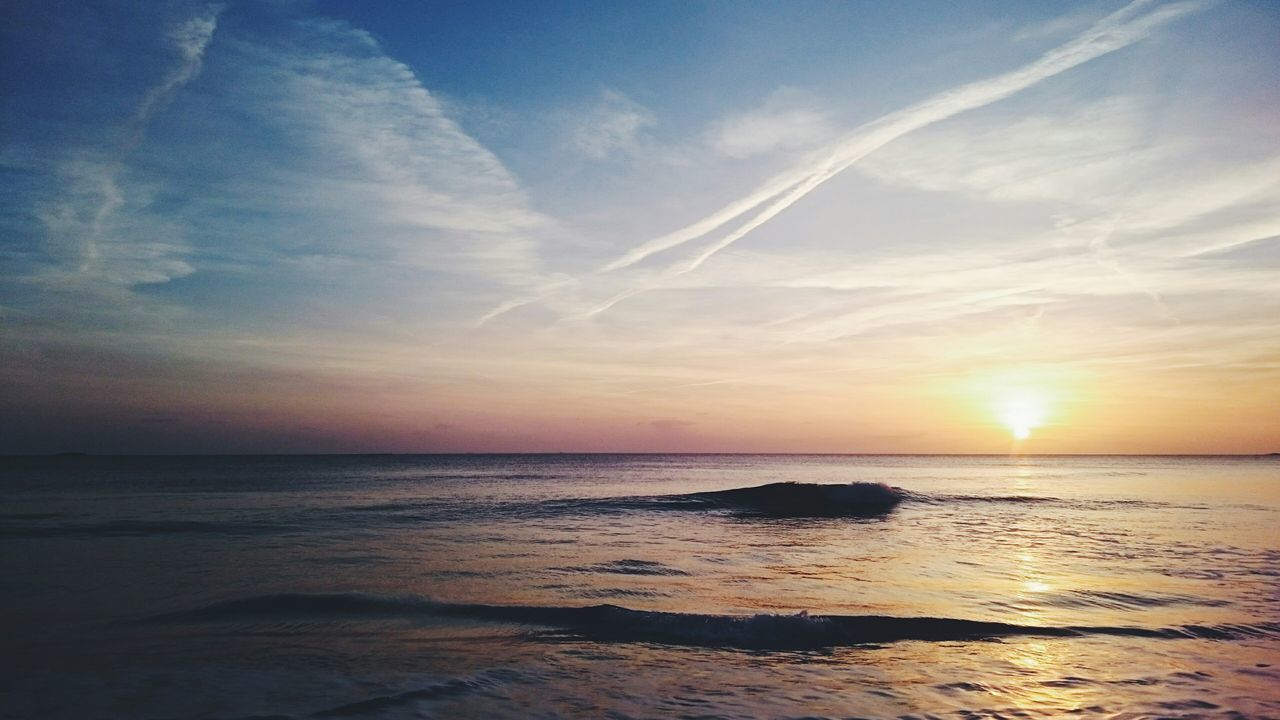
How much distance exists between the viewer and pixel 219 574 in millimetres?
17703

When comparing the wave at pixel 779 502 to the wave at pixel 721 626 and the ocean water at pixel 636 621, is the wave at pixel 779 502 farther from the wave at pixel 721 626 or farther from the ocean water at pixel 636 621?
the wave at pixel 721 626

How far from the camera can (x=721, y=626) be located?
12.4m

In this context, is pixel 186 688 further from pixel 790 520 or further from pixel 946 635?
pixel 790 520

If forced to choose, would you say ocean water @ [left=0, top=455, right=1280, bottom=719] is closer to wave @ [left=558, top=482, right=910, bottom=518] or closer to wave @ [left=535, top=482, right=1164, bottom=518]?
wave @ [left=535, top=482, right=1164, bottom=518]

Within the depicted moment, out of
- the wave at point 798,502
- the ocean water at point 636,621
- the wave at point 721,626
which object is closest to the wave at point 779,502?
the wave at point 798,502

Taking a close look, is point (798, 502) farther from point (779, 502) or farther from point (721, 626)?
point (721, 626)

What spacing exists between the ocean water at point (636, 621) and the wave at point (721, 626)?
62mm

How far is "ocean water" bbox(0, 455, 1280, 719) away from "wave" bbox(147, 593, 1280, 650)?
0.06m

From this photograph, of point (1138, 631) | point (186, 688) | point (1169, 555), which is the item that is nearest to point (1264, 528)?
point (1169, 555)

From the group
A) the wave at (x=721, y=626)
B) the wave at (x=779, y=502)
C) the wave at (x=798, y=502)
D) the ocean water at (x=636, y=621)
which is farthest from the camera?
the wave at (x=779, y=502)

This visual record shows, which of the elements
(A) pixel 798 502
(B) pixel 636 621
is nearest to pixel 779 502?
(A) pixel 798 502

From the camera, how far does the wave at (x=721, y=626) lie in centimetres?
1183

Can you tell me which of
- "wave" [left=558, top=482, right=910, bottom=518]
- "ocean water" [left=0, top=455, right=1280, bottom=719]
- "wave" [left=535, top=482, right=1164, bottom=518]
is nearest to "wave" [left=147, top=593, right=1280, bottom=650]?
"ocean water" [left=0, top=455, right=1280, bottom=719]

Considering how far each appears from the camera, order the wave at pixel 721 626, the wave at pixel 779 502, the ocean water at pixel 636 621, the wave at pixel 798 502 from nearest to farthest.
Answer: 1. the ocean water at pixel 636 621
2. the wave at pixel 721 626
3. the wave at pixel 798 502
4. the wave at pixel 779 502
